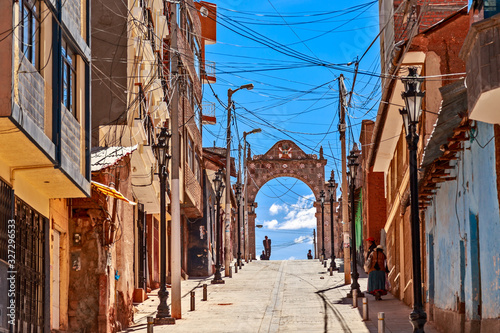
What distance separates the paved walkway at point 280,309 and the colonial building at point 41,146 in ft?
12.3

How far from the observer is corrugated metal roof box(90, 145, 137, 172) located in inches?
709

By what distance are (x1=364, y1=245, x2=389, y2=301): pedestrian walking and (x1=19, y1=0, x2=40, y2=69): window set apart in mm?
14861

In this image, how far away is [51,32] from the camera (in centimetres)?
1410

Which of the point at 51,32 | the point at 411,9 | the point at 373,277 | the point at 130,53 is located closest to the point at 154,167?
the point at 130,53

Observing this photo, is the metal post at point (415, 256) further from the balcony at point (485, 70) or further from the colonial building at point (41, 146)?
the colonial building at point (41, 146)

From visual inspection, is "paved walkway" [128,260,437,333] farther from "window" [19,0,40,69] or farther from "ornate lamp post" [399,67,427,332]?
"window" [19,0,40,69]

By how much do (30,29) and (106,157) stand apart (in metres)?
6.17

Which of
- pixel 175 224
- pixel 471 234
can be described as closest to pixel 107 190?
pixel 175 224

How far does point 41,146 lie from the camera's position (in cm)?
1269

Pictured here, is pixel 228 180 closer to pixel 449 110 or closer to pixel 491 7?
pixel 449 110

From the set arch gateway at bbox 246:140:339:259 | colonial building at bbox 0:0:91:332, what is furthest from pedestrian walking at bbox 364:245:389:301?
arch gateway at bbox 246:140:339:259

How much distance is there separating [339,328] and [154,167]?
12.9 metres

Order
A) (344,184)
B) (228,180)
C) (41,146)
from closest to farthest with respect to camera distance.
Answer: (41,146) → (344,184) → (228,180)

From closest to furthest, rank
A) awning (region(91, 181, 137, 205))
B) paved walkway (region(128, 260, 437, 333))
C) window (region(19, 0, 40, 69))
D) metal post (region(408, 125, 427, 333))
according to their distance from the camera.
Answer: window (region(19, 0, 40, 69)) → metal post (region(408, 125, 427, 333)) → awning (region(91, 181, 137, 205)) → paved walkway (region(128, 260, 437, 333))
